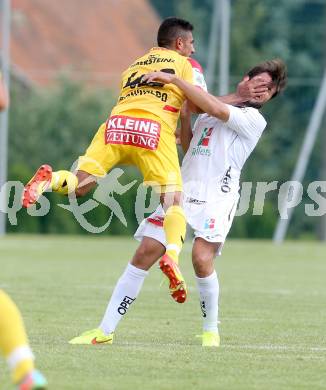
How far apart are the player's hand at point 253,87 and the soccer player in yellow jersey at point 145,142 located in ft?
1.30

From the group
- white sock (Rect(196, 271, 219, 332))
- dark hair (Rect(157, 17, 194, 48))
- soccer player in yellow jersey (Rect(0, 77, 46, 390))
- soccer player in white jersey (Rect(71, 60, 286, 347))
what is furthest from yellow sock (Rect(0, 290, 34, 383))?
dark hair (Rect(157, 17, 194, 48))

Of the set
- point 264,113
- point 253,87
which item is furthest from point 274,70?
point 264,113

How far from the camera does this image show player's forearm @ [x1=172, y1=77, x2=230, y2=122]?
927cm

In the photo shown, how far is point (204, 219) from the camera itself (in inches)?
376

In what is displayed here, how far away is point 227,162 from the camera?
9.68 meters

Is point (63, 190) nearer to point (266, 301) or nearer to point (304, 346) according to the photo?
point (304, 346)

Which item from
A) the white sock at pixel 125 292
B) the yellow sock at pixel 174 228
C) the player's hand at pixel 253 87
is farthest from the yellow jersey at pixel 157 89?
the white sock at pixel 125 292

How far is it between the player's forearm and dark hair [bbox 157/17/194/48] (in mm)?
587

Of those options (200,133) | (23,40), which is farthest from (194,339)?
(23,40)

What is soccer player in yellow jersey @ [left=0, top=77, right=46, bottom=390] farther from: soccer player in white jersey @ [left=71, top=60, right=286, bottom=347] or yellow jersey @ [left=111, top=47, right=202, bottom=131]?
yellow jersey @ [left=111, top=47, right=202, bottom=131]

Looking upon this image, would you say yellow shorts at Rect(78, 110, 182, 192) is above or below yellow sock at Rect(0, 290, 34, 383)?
above

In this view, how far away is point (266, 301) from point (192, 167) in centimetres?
464

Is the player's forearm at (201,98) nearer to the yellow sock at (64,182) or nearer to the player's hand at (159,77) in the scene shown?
the player's hand at (159,77)

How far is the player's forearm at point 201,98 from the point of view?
9273 millimetres
